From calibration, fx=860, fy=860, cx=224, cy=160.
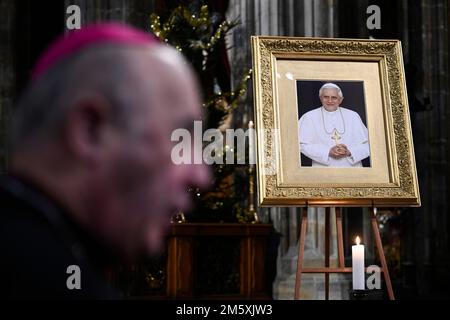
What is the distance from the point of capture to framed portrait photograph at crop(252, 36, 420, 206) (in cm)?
567

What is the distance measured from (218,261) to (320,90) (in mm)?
3935

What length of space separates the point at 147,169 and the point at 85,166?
0.18 ft

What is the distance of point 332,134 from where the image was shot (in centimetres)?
579

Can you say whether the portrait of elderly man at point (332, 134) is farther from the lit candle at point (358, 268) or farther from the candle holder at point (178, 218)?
the candle holder at point (178, 218)

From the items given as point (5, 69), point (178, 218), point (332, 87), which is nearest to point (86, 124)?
point (332, 87)

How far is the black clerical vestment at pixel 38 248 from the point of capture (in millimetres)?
721

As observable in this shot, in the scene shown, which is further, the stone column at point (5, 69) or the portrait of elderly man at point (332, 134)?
the stone column at point (5, 69)

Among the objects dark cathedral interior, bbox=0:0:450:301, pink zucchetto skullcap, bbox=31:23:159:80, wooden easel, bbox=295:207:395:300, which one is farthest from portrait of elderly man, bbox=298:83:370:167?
pink zucchetto skullcap, bbox=31:23:159:80

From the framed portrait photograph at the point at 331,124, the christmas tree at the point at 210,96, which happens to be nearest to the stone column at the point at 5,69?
the christmas tree at the point at 210,96

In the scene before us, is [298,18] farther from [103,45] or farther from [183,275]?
[103,45]

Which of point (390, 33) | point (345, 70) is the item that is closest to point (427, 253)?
point (390, 33)

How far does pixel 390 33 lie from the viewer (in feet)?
50.5

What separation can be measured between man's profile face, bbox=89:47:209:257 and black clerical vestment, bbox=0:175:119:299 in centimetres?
4

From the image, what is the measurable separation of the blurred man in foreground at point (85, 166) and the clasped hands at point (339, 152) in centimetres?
507
